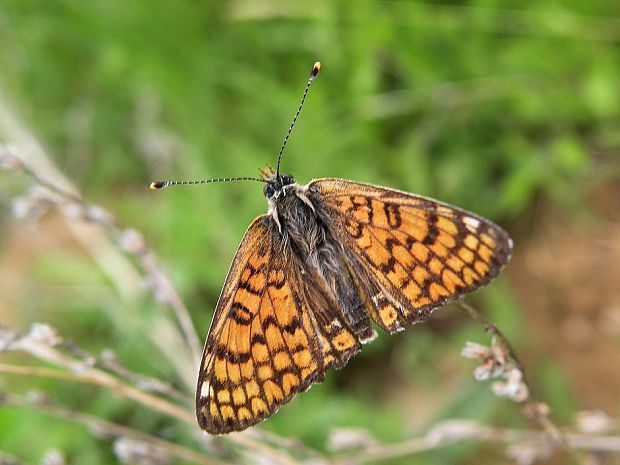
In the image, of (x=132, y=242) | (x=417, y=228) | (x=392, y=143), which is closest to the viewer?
(x=417, y=228)

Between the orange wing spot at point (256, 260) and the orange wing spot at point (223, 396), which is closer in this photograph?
the orange wing spot at point (223, 396)

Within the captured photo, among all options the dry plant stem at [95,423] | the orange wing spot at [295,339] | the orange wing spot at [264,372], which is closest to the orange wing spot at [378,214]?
the orange wing spot at [295,339]

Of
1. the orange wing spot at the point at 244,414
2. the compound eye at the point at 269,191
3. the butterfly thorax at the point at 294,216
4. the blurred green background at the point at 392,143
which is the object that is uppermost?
the blurred green background at the point at 392,143

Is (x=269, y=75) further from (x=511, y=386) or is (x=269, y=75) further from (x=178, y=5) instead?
(x=511, y=386)

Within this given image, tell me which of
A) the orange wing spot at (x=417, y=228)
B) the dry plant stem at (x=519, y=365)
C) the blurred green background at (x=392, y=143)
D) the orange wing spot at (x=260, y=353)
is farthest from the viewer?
the blurred green background at (x=392, y=143)

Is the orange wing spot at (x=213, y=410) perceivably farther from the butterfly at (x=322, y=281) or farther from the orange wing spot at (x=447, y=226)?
the orange wing spot at (x=447, y=226)

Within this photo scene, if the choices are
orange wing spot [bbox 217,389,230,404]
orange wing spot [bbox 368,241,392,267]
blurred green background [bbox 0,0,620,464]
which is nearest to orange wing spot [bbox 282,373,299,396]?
orange wing spot [bbox 217,389,230,404]

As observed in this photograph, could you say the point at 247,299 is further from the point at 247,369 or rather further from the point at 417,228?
the point at 417,228

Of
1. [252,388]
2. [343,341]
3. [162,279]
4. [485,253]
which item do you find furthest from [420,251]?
[162,279]

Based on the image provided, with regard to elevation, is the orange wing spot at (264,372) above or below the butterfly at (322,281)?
below
